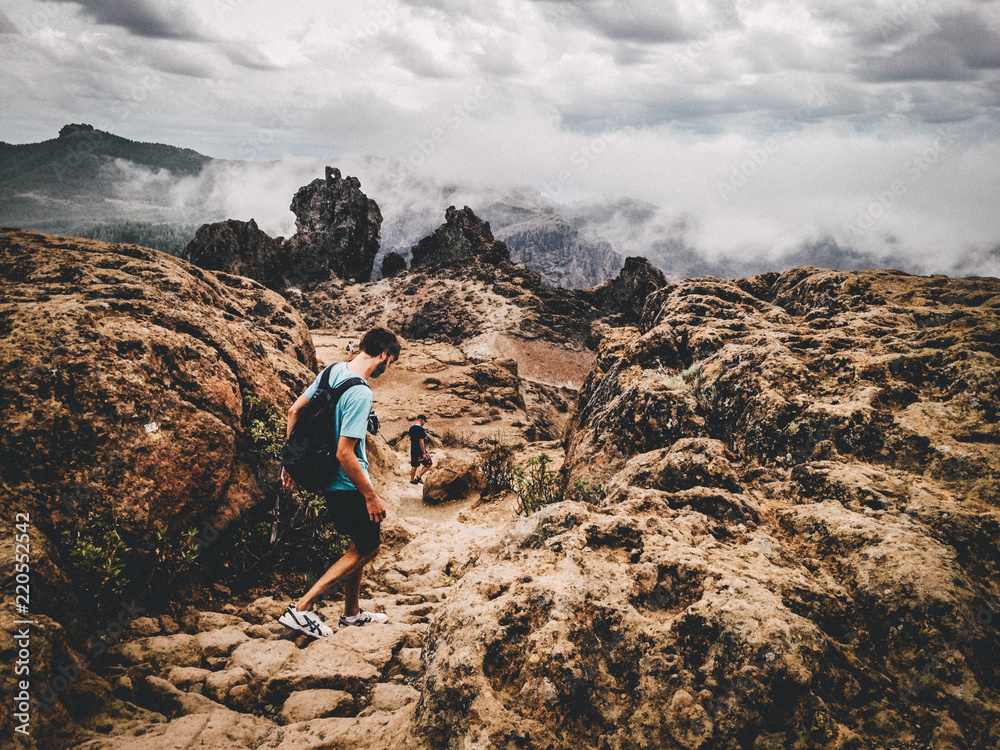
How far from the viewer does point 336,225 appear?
5922 cm

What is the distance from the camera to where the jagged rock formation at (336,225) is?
57844 mm

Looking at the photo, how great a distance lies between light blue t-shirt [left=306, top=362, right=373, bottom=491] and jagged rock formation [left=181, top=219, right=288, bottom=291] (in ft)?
144

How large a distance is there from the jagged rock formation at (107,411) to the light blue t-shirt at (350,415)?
1752mm

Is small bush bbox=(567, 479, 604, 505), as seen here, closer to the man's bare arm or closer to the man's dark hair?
the man's bare arm

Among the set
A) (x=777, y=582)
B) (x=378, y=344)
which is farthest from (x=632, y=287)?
(x=777, y=582)

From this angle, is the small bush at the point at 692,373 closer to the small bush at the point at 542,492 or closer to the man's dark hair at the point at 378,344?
the small bush at the point at 542,492

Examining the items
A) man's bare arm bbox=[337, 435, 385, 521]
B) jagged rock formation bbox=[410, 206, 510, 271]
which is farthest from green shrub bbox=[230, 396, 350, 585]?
jagged rock formation bbox=[410, 206, 510, 271]

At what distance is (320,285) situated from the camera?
54.8m

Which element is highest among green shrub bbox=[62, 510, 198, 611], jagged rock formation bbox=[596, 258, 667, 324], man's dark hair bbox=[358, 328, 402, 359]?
jagged rock formation bbox=[596, 258, 667, 324]

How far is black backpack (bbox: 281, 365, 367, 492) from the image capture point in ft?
14.8

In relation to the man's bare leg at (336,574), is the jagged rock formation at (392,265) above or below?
above

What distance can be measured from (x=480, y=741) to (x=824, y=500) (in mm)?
3116

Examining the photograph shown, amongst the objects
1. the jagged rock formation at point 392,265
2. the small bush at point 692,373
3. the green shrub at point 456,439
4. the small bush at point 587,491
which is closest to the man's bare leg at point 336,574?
the small bush at point 587,491

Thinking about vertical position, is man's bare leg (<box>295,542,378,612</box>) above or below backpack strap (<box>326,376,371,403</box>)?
below
